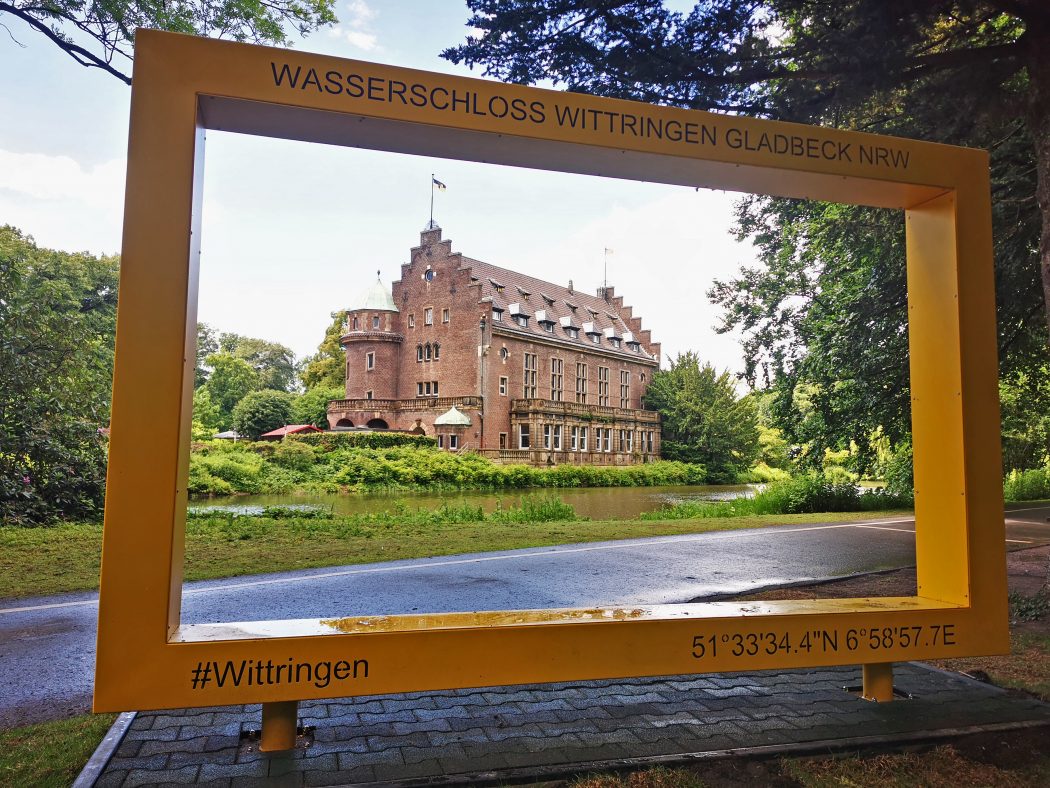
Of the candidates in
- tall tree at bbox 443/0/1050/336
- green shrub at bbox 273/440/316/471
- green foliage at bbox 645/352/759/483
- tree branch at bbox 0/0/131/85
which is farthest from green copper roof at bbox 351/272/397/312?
tall tree at bbox 443/0/1050/336

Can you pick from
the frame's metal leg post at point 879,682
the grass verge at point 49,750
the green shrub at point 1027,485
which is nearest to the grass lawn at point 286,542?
the grass verge at point 49,750

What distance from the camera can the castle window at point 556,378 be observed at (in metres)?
53.2

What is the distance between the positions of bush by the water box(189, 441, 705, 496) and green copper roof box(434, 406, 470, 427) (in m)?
6.18

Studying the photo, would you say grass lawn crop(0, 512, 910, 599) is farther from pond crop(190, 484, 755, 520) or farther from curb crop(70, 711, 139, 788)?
pond crop(190, 484, 755, 520)

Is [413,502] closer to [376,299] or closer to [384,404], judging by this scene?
[384,404]

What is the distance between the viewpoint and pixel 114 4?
9.04m

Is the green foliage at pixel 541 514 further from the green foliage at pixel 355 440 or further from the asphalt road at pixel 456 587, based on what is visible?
the green foliage at pixel 355 440

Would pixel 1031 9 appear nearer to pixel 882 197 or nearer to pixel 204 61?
Result: pixel 882 197

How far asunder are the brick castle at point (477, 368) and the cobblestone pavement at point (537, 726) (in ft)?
125

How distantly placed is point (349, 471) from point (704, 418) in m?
31.8

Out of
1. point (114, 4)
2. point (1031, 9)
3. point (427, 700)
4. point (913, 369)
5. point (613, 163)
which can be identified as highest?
point (114, 4)

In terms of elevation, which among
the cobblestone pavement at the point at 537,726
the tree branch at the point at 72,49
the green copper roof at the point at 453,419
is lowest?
the cobblestone pavement at the point at 537,726

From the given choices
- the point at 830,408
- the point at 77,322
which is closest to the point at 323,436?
the point at 77,322

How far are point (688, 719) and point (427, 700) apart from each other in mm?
1464
